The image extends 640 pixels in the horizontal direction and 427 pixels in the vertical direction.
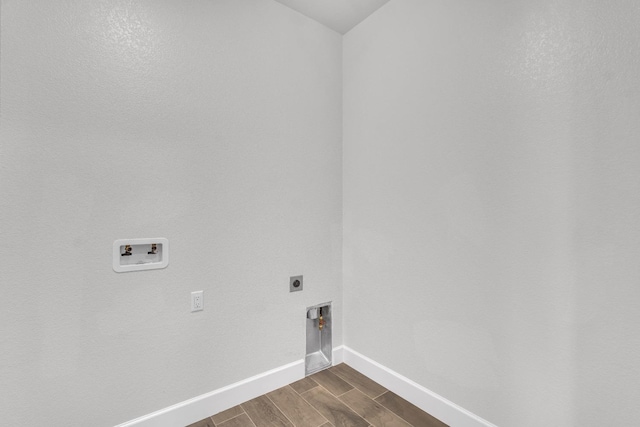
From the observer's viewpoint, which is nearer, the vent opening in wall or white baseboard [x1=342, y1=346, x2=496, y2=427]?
white baseboard [x1=342, y1=346, x2=496, y2=427]

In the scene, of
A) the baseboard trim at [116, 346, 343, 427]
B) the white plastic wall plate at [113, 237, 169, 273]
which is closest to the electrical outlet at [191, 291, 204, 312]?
the white plastic wall plate at [113, 237, 169, 273]

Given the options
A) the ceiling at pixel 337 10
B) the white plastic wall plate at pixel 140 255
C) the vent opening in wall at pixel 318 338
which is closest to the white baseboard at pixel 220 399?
the vent opening in wall at pixel 318 338

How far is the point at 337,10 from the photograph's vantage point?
79.4 inches

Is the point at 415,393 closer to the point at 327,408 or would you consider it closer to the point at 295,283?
the point at 327,408

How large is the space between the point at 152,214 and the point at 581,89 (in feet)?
6.43

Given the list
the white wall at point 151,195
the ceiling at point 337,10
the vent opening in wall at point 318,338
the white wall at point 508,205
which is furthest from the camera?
the vent opening in wall at point 318,338

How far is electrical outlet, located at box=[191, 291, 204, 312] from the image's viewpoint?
64.0 inches

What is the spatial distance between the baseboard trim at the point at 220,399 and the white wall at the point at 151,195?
0.18 ft

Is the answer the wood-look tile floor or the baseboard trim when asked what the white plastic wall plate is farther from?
the wood-look tile floor

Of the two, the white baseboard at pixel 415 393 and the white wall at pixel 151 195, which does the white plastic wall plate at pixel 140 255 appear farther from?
the white baseboard at pixel 415 393

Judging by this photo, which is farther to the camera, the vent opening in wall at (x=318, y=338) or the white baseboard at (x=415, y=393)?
the vent opening in wall at (x=318, y=338)

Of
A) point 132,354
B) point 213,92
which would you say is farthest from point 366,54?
point 132,354

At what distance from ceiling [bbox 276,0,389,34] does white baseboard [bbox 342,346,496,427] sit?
236cm

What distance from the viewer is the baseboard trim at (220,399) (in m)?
1.52
